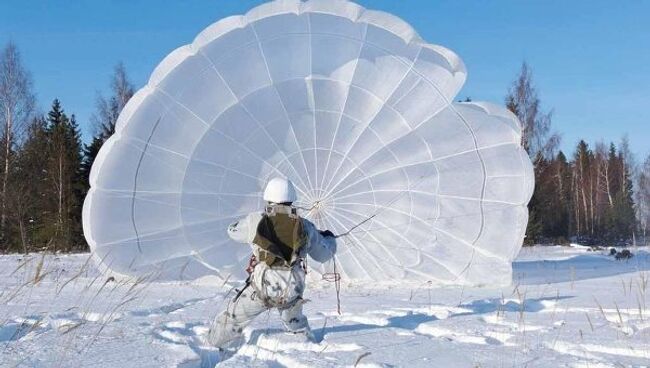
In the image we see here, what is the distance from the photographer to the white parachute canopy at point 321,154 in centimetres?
861

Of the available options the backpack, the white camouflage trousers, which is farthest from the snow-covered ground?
the backpack

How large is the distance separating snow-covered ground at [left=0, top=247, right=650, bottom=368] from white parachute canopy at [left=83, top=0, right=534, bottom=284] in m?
1.48

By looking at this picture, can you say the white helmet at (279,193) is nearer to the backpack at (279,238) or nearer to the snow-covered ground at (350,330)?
the backpack at (279,238)

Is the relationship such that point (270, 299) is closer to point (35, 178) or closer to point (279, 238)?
point (279, 238)

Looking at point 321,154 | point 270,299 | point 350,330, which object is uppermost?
point 321,154

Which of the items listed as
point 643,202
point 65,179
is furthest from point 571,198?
point 65,179

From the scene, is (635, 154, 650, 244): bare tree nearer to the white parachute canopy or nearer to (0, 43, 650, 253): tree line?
(0, 43, 650, 253): tree line

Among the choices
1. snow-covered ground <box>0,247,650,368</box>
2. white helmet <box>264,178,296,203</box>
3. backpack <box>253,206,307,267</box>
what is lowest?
snow-covered ground <box>0,247,650,368</box>

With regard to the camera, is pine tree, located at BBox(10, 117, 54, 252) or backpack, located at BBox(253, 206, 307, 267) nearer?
backpack, located at BBox(253, 206, 307, 267)

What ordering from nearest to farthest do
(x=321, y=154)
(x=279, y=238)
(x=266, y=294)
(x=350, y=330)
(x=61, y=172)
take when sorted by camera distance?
(x=266, y=294)
(x=279, y=238)
(x=350, y=330)
(x=321, y=154)
(x=61, y=172)

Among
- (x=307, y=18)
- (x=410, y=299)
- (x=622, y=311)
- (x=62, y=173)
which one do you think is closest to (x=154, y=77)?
(x=307, y=18)

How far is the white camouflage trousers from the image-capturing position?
4.83 m

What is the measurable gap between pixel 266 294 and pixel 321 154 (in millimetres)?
5236

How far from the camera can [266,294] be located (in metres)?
4.94
